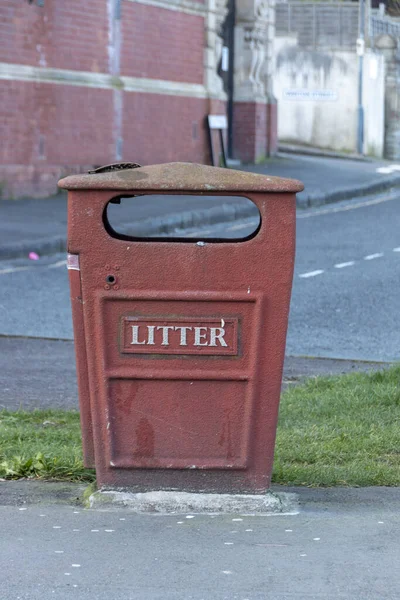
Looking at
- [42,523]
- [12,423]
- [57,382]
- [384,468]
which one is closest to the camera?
[42,523]

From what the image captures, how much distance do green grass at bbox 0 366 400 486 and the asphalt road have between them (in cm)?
191

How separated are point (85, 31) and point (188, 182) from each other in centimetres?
1738

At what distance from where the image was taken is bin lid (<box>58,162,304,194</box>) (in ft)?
14.7

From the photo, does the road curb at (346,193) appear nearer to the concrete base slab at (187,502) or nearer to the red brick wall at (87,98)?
the red brick wall at (87,98)

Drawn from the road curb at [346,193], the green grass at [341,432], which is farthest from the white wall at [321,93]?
the green grass at [341,432]

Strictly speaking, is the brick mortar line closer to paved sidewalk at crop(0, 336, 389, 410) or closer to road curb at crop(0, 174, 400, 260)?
road curb at crop(0, 174, 400, 260)

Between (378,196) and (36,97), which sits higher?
(36,97)

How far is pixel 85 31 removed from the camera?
69.7 ft

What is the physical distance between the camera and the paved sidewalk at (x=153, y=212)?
48.9 feet

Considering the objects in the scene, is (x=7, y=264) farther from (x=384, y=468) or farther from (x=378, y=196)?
(x=378, y=196)

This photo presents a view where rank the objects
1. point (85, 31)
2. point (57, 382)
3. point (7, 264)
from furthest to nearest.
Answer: point (85, 31) < point (7, 264) < point (57, 382)

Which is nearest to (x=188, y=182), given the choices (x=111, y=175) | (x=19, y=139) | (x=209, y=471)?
(x=111, y=175)

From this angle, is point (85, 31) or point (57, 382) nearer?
point (57, 382)

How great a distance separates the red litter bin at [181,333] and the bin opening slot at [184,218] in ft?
35.2
